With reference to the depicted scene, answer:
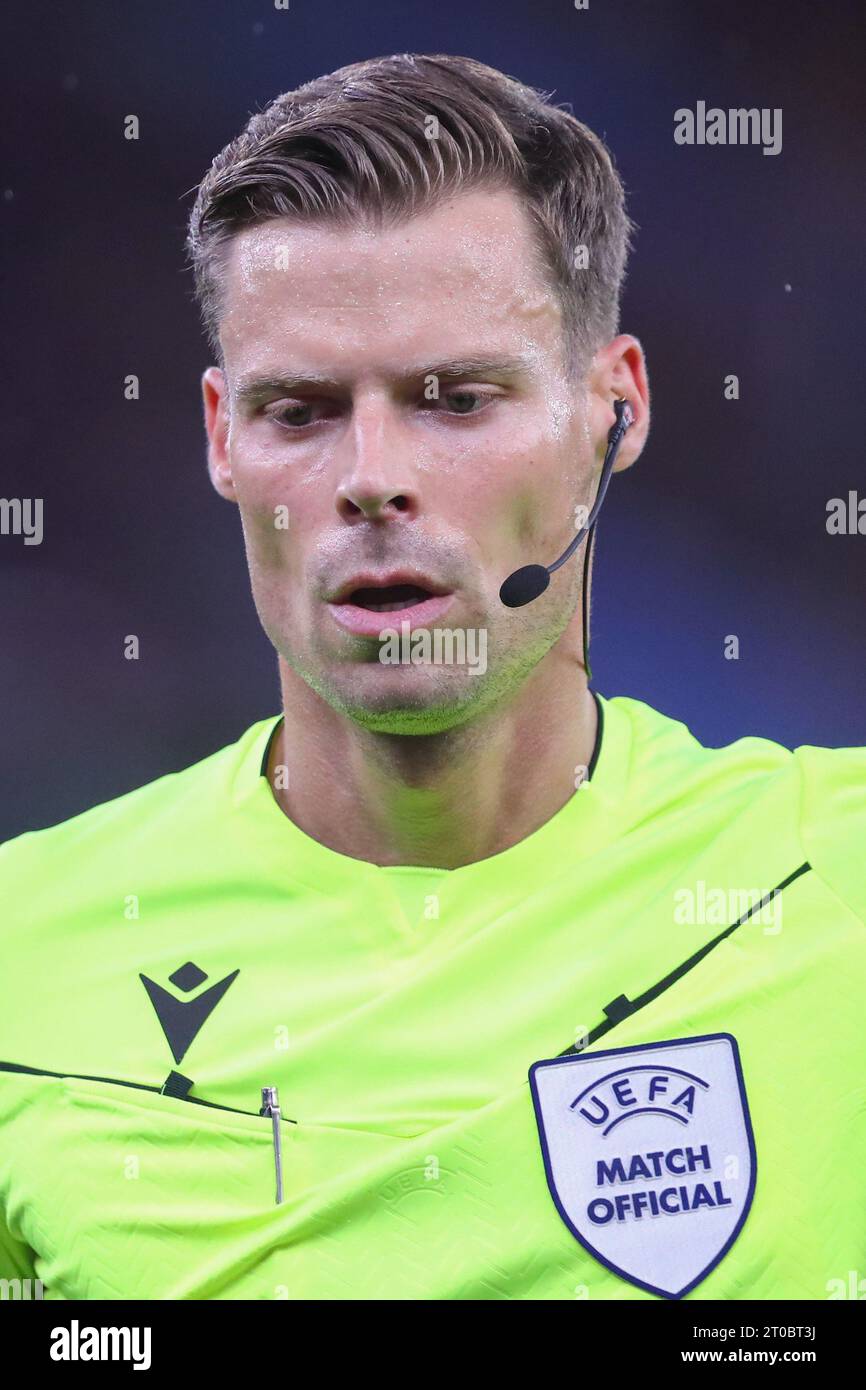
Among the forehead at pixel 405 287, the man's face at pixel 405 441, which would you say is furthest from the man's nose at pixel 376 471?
the forehead at pixel 405 287

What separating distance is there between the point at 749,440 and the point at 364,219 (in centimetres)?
112

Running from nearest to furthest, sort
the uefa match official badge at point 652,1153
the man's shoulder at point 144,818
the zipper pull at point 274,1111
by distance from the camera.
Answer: the uefa match official badge at point 652,1153 < the zipper pull at point 274,1111 < the man's shoulder at point 144,818

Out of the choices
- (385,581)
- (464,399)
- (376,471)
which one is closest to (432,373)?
(464,399)

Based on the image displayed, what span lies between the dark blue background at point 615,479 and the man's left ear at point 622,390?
0.53m

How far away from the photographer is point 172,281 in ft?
10.8

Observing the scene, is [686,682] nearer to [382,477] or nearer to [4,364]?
[382,477]

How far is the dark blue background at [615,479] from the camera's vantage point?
302cm

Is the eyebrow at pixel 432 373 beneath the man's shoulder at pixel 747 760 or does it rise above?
above

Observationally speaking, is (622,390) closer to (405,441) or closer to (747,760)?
(405,441)

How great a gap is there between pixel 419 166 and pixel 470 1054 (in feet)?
4.42

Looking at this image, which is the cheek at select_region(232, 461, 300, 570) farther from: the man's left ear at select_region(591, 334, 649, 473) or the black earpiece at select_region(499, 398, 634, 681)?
the man's left ear at select_region(591, 334, 649, 473)

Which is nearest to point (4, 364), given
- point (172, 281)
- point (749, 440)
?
point (172, 281)

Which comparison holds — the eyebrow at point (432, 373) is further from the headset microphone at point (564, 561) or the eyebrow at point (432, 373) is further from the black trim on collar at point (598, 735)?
the black trim on collar at point (598, 735)

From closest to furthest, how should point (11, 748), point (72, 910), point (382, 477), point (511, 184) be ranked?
1. point (382, 477)
2. point (511, 184)
3. point (72, 910)
4. point (11, 748)
